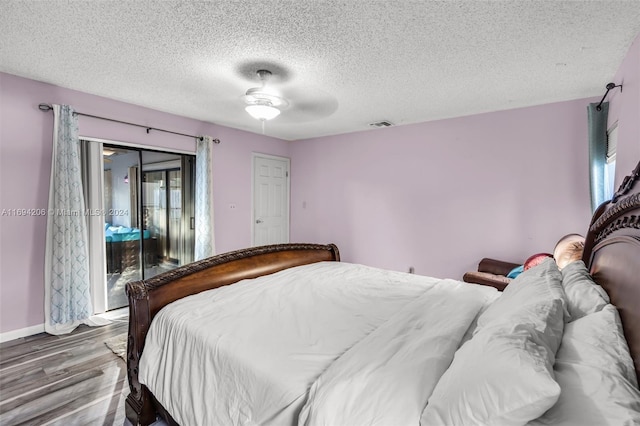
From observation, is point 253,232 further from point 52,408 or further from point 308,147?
point 52,408

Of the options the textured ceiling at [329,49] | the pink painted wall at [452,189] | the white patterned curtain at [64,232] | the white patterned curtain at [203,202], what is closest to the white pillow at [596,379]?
the textured ceiling at [329,49]

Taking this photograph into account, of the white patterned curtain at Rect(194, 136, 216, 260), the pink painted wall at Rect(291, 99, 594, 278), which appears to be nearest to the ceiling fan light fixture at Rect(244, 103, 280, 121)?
the white patterned curtain at Rect(194, 136, 216, 260)

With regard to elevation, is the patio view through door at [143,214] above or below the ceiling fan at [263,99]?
below

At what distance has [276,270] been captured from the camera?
2.67m

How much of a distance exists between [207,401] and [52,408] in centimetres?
145

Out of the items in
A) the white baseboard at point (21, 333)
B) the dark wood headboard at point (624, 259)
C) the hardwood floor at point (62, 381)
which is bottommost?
the hardwood floor at point (62, 381)

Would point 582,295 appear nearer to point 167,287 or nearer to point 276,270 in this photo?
point 276,270

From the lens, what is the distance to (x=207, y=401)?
1.31 meters

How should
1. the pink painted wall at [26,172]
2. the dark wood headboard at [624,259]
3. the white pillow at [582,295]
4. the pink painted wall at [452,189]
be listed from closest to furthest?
the dark wood headboard at [624,259], the white pillow at [582,295], the pink painted wall at [26,172], the pink painted wall at [452,189]

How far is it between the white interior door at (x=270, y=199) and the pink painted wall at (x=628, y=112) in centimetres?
441

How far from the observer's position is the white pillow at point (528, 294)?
124 centimetres

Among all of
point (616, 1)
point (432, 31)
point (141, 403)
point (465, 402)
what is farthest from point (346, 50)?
point (141, 403)

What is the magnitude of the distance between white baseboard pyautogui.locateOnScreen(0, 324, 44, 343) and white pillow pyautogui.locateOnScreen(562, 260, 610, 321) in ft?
14.1

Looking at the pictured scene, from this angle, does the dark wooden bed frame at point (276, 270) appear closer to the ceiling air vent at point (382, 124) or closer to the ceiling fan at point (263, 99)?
the ceiling fan at point (263, 99)
